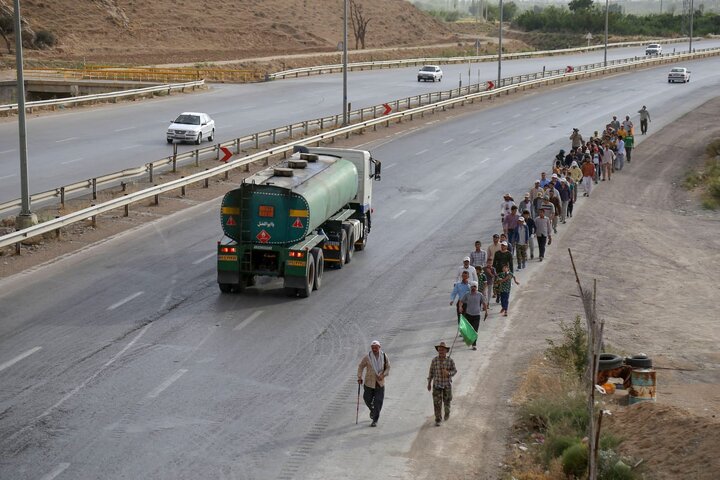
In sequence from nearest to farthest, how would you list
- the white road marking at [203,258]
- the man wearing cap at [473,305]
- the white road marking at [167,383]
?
the white road marking at [167,383]
the man wearing cap at [473,305]
the white road marking at [203,258]

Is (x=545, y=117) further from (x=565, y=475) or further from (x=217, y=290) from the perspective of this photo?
(x=565, y=475)

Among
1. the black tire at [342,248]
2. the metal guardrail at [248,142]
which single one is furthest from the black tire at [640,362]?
the metal guardrail at [248,142]

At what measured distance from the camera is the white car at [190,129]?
49.0 metres

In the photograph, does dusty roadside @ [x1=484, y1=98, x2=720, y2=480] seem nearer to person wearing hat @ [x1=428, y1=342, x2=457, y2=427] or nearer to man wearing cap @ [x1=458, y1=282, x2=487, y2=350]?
person wearing hat @ [x1=428, y1=342, x2=457, y2=427]

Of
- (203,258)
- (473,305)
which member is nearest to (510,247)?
(473,305)

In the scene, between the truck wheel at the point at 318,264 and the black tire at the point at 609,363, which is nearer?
the black tire at the point at 609,363

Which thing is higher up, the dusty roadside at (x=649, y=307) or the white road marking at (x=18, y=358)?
the white road marking at (x=18, y=358)

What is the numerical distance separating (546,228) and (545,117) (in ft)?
113

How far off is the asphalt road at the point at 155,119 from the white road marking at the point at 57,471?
21.2 m

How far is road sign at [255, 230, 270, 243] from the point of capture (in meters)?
23.4

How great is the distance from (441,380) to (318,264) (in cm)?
855

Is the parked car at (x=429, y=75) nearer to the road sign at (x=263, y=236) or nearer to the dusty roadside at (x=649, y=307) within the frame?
the dusty roadside at (x=649, y=307)

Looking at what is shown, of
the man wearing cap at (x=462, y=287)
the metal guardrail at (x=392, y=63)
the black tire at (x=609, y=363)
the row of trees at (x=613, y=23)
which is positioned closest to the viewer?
the black tire at (x=609, y=363)

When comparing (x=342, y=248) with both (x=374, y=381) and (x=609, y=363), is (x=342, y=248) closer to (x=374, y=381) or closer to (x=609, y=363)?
→ (x=609, y=363)
